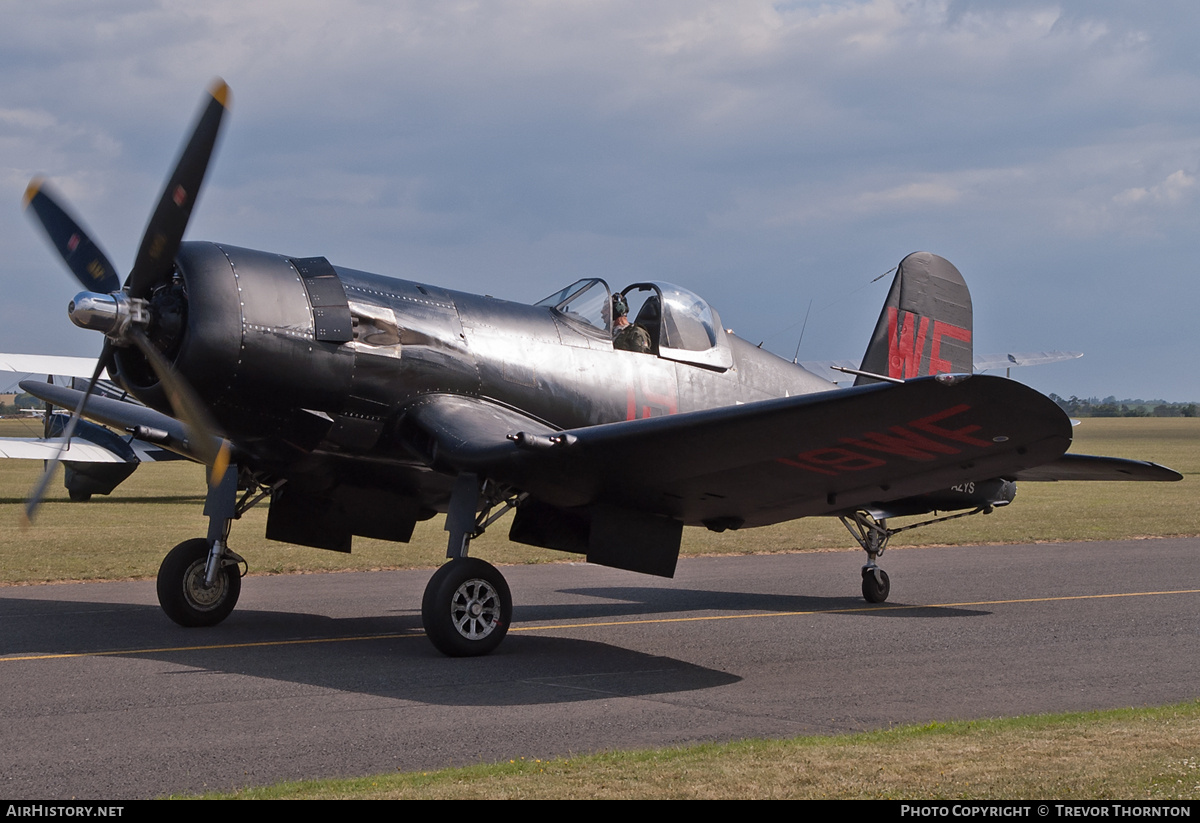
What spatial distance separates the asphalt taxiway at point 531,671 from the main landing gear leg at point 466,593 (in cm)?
21

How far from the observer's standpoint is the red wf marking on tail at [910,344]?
1320 centimetres

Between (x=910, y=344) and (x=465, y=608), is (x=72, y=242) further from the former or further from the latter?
(x=910, y=344)

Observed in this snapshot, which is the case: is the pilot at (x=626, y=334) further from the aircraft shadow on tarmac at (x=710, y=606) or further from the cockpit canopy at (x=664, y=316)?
the aircraft shadow on tarmac at (x=710, y=606)

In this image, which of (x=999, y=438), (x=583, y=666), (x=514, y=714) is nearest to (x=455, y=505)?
(x=583, y=666)

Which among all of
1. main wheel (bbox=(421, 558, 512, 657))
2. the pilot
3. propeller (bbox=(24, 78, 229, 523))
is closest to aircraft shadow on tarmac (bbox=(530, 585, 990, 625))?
main wheel (bbox=(421, 558, 512, 657))

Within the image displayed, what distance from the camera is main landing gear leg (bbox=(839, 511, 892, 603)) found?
12.2 m

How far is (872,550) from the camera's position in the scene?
12.5m

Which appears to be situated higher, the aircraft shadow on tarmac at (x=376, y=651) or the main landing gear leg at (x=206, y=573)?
the main landing gear leg at (x=206, y=573)

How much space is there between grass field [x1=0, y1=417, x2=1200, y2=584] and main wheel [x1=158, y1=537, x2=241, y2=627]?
14.2 feet

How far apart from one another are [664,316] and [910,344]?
4327mm

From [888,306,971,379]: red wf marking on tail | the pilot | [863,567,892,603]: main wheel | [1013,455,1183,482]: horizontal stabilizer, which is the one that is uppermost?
[888,306,971,379]: red wf marking on tail

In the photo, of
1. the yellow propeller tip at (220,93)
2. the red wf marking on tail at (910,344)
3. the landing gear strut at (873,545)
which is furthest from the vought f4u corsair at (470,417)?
the red wf marking on tail at (910,344)

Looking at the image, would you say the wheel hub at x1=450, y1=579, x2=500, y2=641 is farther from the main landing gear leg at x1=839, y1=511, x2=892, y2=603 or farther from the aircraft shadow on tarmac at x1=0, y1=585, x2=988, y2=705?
the main landing gear leg at x1=839, y1=511, x2=892, y2=603
